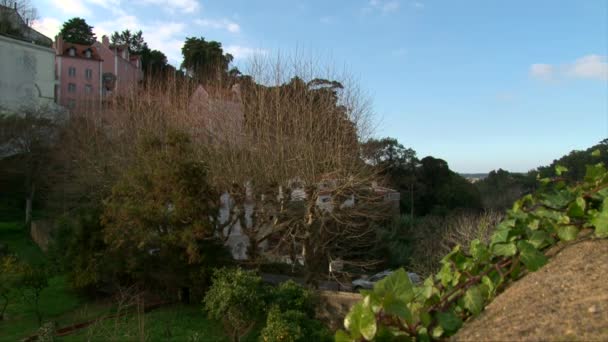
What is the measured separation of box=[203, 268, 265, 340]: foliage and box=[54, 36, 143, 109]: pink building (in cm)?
3335

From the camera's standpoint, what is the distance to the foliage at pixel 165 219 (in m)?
12.0

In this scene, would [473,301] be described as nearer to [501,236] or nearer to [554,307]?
[554,307]

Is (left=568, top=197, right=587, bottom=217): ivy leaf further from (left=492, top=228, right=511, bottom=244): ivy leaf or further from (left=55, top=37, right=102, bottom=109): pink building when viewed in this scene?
(left=55, top=37, right=102, bottom=109): pink building

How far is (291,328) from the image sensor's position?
846 centimetres

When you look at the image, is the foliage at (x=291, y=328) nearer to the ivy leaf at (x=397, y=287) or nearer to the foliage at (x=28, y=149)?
the ivy leaf at (x=397, y=287)

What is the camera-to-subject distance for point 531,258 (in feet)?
6.03

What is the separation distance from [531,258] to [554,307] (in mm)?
280

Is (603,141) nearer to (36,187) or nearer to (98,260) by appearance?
(98,260)

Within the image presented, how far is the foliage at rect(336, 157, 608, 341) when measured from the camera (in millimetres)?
1499

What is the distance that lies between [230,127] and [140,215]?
5298 millimetres

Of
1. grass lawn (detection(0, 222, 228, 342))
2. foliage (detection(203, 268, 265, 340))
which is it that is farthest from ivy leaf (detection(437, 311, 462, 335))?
foliage (detection(203, 268, 265, 340))

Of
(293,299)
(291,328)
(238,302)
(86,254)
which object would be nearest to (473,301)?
(291,328)

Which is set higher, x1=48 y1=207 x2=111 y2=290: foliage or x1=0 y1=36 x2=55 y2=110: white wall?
x1=0 y1=36 x2=55 y2=110: white wall

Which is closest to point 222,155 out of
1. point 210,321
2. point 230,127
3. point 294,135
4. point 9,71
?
point 230,127
